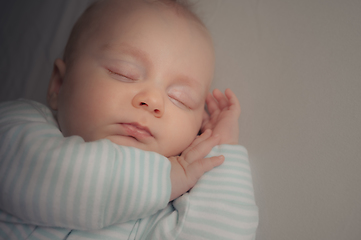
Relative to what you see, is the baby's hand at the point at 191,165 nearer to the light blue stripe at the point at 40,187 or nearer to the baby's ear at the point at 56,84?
the light blue stripe at the point at 40,187

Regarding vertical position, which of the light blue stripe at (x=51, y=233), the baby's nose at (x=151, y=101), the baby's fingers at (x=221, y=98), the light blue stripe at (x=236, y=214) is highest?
the baby's fingers at (x=221, y=98)

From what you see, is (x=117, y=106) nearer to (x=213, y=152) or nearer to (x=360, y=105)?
(x=213, y=152)

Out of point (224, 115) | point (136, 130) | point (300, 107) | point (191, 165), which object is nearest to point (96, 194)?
point (136, 130)

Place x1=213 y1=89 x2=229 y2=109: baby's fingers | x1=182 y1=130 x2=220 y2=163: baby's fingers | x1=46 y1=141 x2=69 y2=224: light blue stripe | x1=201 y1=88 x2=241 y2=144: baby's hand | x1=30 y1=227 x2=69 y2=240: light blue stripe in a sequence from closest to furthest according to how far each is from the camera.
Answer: x1=46 y1=141 x2=69 y2=224: light blue stripe < x1=30 y1=227 x2=69 y2=240: light blue stripe < x1=182 y1=130 x2=220 y2=163: baby's fingers < x1=201 y1=88 x2=241 y2=144: baby's hand < x1=213 y1=89 x2=229 y2=109: baby's fingers

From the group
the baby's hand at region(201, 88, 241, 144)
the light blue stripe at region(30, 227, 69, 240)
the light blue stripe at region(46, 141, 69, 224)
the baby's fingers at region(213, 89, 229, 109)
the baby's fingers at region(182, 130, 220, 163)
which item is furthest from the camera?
the baby's fingers at region(213, 89, 229, 109)

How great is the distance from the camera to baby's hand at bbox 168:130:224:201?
81 cm

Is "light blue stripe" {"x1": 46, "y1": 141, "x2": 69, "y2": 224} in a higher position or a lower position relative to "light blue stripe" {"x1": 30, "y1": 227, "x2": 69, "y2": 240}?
higher

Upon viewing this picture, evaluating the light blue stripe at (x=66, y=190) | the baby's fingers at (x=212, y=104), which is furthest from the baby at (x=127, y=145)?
the baby's fingers at (x=212, y=104)

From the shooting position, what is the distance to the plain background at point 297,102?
0.80 metres

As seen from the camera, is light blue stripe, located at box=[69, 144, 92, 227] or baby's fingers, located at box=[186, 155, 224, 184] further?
baby's fingers, located at box=[186, 155, 224, 184]

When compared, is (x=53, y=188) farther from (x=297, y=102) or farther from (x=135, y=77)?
(x=297, y=102)

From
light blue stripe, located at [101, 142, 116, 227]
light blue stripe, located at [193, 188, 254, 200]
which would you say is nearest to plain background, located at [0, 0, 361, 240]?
light blue stripe, located at [193, 188, 254, 200]

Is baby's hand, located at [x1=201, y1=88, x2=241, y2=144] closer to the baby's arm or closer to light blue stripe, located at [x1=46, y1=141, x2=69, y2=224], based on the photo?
the baby's arm

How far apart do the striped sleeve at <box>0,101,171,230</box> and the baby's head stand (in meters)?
0.09
